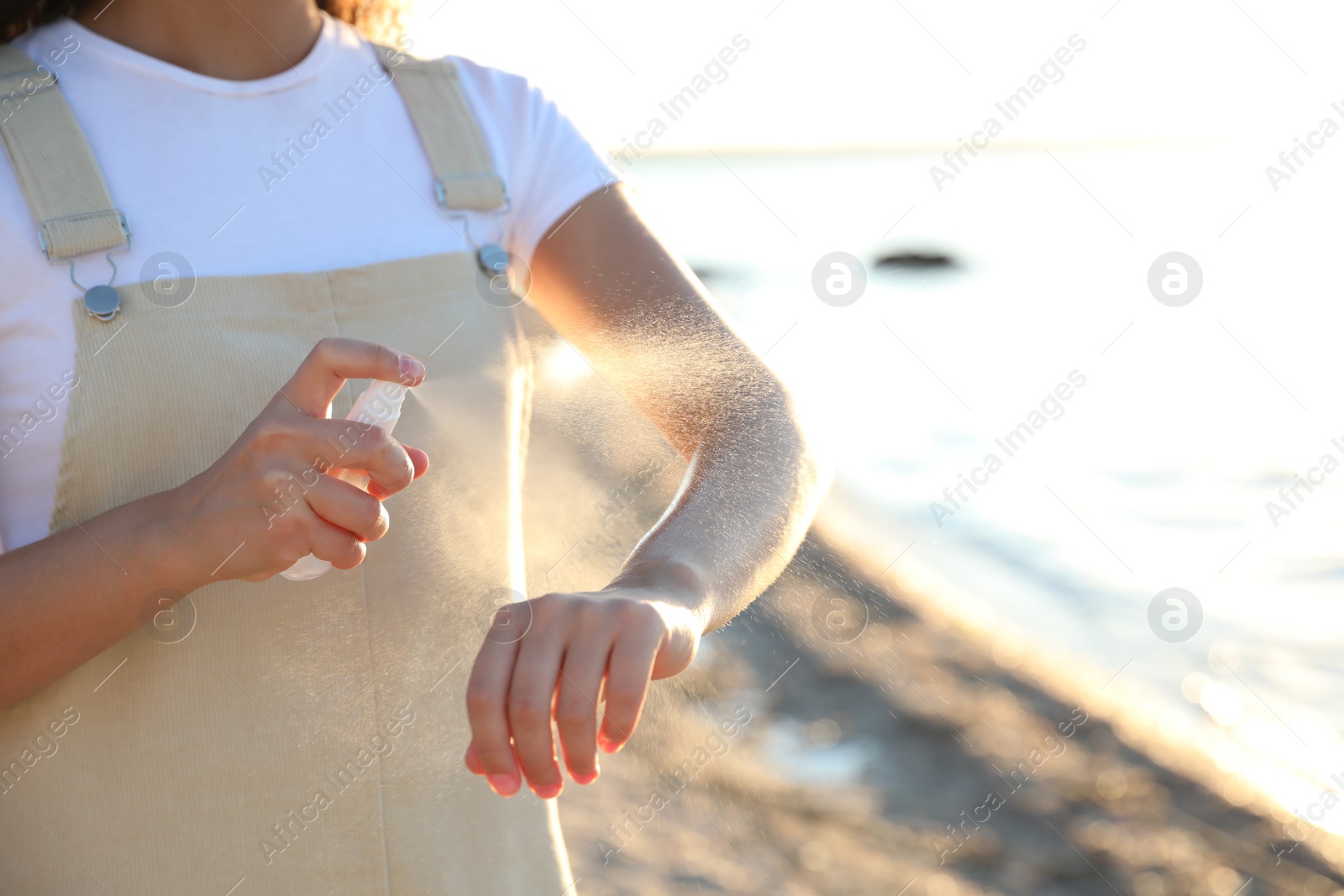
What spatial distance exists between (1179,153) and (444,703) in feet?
125

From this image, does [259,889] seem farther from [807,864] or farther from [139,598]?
[807,864]

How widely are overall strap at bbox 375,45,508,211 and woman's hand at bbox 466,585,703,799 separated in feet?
1.95

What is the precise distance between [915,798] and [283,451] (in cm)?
354

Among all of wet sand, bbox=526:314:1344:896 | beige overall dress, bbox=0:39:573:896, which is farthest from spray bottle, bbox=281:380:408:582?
wet sand, bbox=526:314:1344:896

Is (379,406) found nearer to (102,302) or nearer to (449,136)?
(102,302)

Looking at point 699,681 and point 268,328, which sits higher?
point 268,328

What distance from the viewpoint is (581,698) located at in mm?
795

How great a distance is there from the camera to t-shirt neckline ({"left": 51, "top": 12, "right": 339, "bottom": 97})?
1181 mm

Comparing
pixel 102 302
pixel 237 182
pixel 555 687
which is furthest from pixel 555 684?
pixel 237 182

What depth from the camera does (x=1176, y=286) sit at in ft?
40.9

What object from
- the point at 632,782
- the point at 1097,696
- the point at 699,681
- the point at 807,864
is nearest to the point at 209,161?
the point at 807,864

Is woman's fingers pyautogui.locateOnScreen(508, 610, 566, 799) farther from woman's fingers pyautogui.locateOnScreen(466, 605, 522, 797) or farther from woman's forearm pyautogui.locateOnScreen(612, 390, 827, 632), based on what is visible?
woman's forearm pyautogui.locateOnScreen(612, 390, 827, 632)

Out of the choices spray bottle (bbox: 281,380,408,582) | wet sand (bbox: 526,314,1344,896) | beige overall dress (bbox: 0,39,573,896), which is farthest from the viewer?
wet sand (bbox: 526,314,1344,896)

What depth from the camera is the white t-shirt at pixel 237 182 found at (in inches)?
40.6
